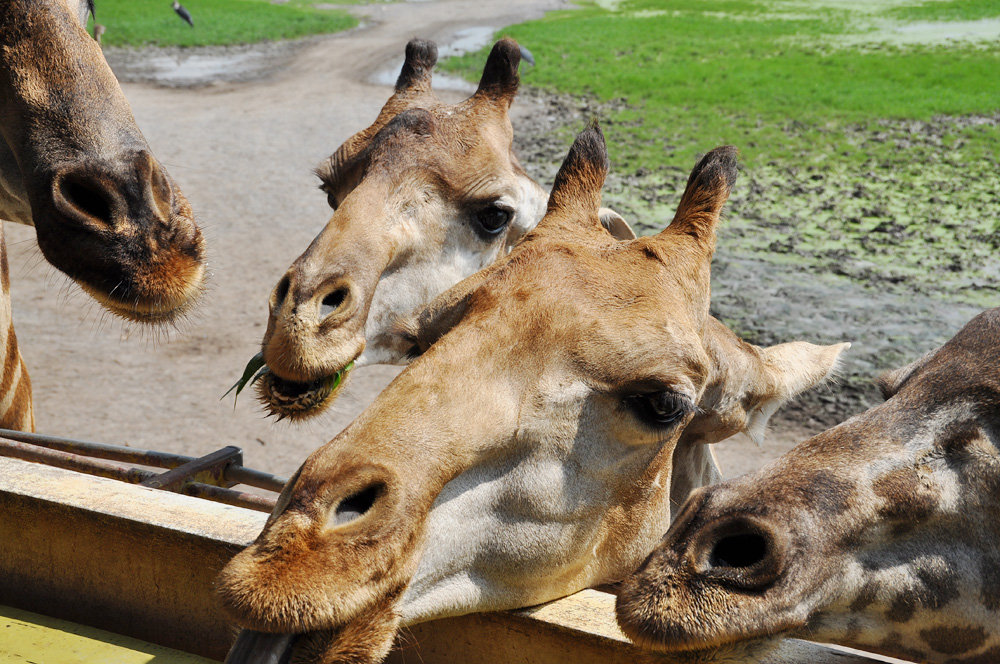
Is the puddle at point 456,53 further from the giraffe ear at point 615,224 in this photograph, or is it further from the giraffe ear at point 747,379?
the giraffe ear at point 747,379

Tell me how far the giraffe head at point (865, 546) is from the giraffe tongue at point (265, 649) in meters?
0.72

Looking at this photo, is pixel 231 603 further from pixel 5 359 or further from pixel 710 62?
pixel 710 62

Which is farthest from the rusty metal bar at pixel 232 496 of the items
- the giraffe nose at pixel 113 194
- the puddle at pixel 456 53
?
the puddle at pixel 456 53

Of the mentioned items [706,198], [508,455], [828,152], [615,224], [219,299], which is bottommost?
[828,152]

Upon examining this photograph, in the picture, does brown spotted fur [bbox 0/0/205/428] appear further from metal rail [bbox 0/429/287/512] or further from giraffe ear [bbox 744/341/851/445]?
giraffe ear [bbox 744/341/851/445]

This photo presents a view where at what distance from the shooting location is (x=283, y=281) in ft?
11.4

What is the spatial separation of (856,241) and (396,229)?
929cm

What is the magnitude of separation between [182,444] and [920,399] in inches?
255

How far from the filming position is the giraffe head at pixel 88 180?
278 centimetres

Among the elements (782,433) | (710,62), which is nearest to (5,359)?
(782,433)

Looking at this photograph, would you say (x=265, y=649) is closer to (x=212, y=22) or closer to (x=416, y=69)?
(x=416, y=69)

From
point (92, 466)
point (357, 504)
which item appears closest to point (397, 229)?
point (92, 466)

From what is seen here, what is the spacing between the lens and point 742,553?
2.08m

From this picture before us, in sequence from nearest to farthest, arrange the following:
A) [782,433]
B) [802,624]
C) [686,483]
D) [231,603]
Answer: [231,603], [802,624], [686,483], [782,433]
